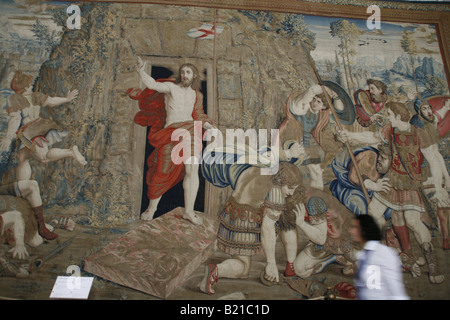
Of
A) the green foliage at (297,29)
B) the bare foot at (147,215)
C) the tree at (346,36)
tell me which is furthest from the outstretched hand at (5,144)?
the tree at (346,36)

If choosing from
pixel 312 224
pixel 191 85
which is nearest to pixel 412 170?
pixel 312 224

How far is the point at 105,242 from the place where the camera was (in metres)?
5.32

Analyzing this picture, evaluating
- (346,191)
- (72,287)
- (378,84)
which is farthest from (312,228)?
(72,287)

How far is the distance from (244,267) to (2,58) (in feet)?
16.8

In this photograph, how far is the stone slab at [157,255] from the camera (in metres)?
4.98

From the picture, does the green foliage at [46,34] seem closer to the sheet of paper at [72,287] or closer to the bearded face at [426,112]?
the sheet of paper at [72,287]

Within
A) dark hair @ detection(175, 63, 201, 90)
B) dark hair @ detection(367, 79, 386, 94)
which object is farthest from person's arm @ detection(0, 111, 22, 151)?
dark hair @ detection(367, 79, 386, 94)

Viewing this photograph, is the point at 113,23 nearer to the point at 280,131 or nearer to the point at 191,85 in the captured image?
the point at 191,85

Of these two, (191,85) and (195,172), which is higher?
(191,85)

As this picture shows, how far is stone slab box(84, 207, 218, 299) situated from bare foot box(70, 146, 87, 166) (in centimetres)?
131

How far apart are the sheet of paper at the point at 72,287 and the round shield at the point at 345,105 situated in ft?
15.0

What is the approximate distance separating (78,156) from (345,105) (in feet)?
14.5

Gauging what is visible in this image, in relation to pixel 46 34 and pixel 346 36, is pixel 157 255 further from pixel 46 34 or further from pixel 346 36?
pixel 346 36

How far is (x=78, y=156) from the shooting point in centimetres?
580
